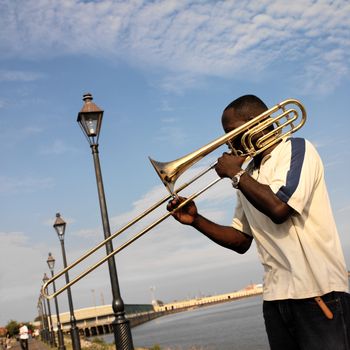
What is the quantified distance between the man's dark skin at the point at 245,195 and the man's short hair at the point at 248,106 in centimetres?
2

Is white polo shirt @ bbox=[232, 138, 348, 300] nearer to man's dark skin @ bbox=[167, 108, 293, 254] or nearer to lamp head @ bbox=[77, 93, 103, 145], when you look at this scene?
man's dark skin @ bbox=[167, 108, 293, 254]

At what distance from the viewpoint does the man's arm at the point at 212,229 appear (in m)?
3.20

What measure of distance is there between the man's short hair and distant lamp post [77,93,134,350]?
448 cm

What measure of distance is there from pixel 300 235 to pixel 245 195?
318mm

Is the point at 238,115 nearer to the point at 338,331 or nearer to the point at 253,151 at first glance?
the point at 253,151

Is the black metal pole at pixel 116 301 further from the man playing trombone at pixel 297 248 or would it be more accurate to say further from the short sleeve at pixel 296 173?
the short sleeve at pixel 296 173

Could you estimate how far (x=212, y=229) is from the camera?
10.8 feet

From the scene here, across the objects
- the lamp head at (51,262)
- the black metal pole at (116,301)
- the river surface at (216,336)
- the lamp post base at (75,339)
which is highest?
the lamp head at (51,262)

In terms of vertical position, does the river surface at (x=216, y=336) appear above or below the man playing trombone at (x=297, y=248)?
below

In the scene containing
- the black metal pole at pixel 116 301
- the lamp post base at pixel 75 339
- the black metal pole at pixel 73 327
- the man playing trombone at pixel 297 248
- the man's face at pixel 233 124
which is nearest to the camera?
the man playing trombone at pixel 297 248

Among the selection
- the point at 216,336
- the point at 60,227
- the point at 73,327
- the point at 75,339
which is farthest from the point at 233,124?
the point at 216,336

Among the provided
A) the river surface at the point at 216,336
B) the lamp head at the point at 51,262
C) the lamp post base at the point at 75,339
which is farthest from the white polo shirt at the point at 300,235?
the lamp head at the point at 51,262

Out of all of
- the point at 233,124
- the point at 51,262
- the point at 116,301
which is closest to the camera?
the point at 233,124

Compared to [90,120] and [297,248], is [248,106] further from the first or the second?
[90,120]
